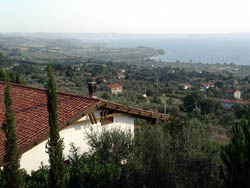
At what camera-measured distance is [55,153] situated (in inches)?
179

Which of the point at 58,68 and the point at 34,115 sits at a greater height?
the point at 34,115

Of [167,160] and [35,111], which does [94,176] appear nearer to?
[167,160]

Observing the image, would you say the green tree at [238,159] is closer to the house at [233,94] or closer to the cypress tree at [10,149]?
the cypress tree at [10,149]

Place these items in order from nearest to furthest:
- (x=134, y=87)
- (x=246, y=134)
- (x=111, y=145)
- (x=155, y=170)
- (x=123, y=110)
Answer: (x=246, y=134)
(x=155, y=170)
(x=111, y=145)
(x=123, y=110)
(x=134, y=87)

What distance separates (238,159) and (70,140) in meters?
4.41

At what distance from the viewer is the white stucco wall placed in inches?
281

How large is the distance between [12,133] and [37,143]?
8.84 ft

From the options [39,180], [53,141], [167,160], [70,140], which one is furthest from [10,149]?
[70,140]

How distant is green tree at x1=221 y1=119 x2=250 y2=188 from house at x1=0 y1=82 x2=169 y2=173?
2456 mm

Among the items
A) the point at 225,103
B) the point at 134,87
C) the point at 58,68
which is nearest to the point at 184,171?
the point at 225,103

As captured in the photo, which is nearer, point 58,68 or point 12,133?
point 12,133

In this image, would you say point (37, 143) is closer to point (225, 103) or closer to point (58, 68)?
point (225, 103)

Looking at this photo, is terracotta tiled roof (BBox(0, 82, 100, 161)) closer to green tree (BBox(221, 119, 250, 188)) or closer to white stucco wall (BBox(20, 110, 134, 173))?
white stucco wall (BBox(20, 110, 134, 173))

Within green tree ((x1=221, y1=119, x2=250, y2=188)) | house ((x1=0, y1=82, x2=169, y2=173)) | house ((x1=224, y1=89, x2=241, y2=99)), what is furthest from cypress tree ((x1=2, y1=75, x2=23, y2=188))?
house ((x1=224, y1=89, x2=241, y2=99))
